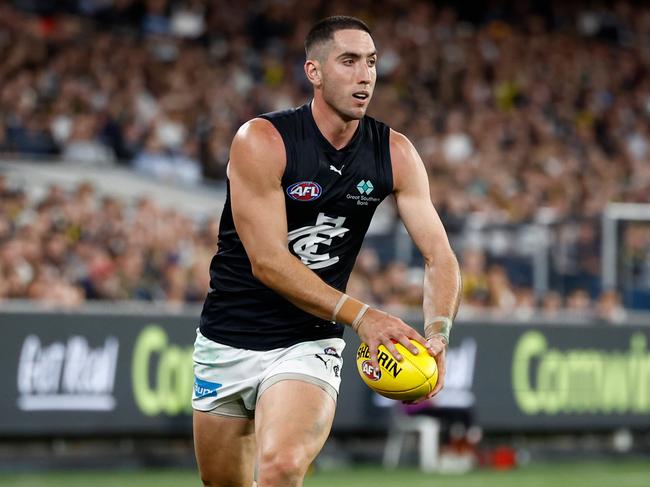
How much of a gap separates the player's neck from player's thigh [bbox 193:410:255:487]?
1.40 meters

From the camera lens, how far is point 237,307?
6.53 metres

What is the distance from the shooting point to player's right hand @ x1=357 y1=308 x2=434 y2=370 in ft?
18.8

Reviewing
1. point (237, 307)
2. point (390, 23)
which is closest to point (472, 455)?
point (237, 307)

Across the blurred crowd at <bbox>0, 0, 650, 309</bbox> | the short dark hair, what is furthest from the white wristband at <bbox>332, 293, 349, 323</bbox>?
the blurred crowd at <bbox>0, 0, 650, 309</bbox>

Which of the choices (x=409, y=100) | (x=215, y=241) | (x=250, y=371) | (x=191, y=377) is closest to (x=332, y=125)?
(x=250, y=371)

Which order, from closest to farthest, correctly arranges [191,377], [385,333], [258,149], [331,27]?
[385,333] < [258,149] < [331,27] < [191,377]

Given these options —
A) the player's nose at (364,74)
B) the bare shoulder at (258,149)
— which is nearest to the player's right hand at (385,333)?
the bare shoulder at (258,149)

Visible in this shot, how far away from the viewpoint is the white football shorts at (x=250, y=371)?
6.25 metres

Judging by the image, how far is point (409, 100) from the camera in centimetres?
2217

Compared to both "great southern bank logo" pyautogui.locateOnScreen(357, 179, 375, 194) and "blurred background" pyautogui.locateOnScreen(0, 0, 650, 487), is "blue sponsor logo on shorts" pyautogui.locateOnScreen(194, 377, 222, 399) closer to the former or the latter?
"great southern bank logo" pyautogui.locateOnScreen(357, 179, 375, 194)

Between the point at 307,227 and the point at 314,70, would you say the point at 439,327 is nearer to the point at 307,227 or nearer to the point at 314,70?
the point at 307,227

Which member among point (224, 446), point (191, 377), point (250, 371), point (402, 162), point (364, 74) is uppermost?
point (364, 74)

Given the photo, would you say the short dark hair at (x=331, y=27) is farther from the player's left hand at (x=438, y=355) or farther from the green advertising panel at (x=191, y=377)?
the green advertising panel at (x=191, y=377)

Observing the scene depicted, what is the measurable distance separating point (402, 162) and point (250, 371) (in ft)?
3.91
